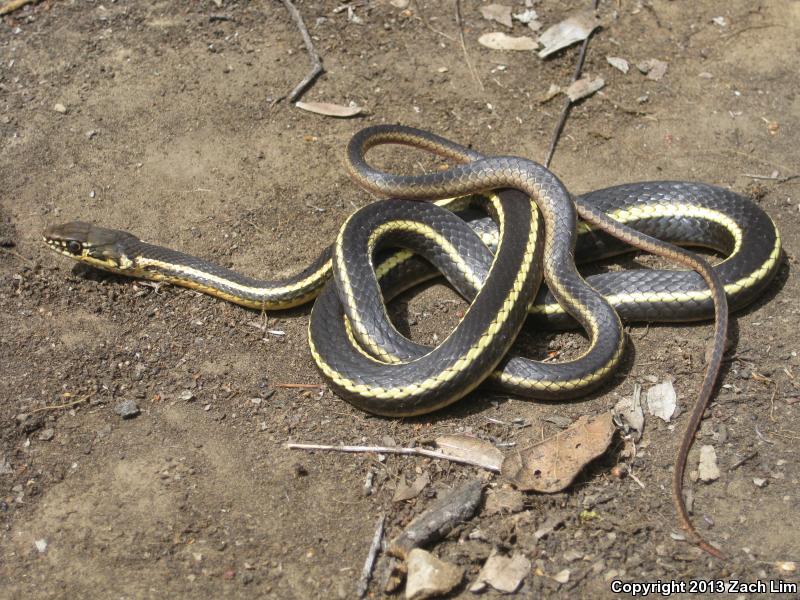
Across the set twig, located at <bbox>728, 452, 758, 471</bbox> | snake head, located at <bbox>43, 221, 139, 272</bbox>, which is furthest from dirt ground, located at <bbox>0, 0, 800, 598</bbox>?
snake head, located at <bbox>43, 221, 139, 272</bbox>

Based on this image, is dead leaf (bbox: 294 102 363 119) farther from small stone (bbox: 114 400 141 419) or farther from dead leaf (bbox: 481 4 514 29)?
small stone (bbox: 114 400 141 419)

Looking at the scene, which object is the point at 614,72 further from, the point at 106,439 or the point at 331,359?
the point at 106,439

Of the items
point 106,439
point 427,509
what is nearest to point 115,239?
point 106,439

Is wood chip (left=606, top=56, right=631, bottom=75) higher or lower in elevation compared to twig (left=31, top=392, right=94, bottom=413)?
lower

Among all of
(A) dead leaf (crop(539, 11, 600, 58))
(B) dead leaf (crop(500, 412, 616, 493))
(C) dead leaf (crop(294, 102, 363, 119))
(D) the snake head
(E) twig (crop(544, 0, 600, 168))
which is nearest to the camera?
(B) dead leaf (crop(500, 412, 616, 493))

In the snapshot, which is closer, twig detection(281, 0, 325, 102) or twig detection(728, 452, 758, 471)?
twig detection(728, 452, 758, 471)

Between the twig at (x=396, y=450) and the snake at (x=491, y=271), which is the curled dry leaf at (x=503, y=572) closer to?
the twig at (x=396, y=450)

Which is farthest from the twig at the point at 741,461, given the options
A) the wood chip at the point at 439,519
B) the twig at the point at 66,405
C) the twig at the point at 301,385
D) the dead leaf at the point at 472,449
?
the twig at the point at 66,405
